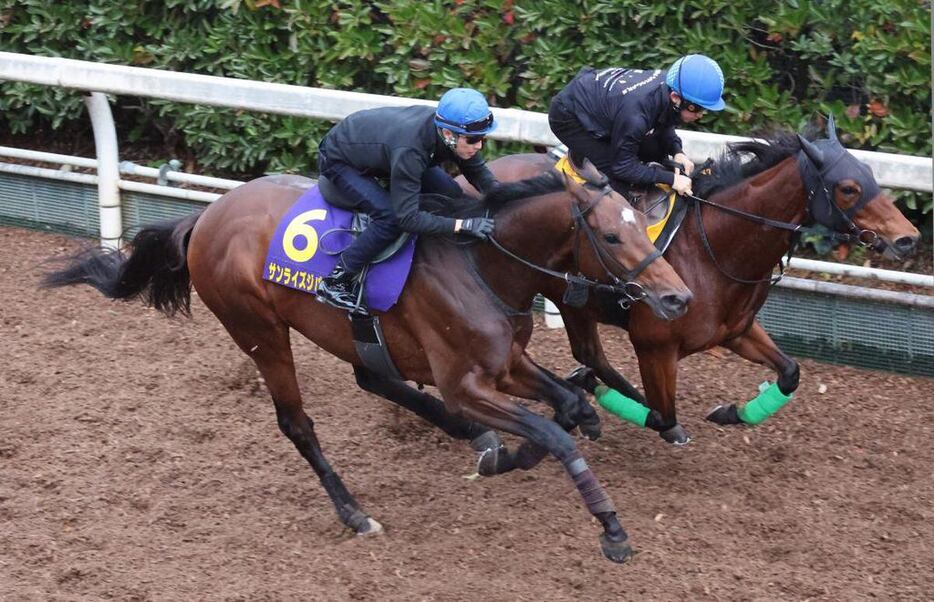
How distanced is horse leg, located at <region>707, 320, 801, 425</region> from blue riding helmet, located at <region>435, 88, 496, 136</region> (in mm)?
1878

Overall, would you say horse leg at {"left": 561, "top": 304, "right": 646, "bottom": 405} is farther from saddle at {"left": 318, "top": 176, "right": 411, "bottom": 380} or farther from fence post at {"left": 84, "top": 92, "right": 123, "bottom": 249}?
fence post at {"left": 84, "top": 92, "right": 123, "bottom": 249}

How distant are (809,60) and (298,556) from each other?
4398 millimetres

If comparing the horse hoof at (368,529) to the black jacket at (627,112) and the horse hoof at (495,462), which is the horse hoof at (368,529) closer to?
the horse hoof at (495,462)

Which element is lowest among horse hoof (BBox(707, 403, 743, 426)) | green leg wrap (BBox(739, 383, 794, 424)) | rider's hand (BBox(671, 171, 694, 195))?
horse hoof (BBox(707, 403, 743, 426))

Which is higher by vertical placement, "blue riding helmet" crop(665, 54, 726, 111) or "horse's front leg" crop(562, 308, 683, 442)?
"blue riding helmet" crop(665, 54, 726, 111)

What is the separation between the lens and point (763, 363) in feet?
21.7

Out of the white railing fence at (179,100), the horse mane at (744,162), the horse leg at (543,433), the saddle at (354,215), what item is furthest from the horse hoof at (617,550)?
the white railing fence at (179,100)

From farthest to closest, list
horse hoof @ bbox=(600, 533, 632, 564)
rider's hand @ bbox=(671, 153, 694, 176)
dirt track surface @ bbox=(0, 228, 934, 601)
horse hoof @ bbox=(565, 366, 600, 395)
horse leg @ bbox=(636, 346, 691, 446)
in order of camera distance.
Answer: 1. horse hoof @ bbox=(565, 366, 600, 395)
2. rider's hand @ bbox=(671, 153, 694, 176)
3. horse leg @ bbox=(636, 346, 691, 446)
4. dirt track surface @ bbox=(0, 228, 934, 601)
5. horse hoof @ bbox=(600, 533, 632, 564)

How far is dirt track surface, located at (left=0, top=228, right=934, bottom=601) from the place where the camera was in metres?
5.47

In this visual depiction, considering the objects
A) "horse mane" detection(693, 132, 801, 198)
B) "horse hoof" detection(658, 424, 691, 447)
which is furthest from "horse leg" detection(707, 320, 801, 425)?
"horse mane" detection(693, 132, 801, 198)

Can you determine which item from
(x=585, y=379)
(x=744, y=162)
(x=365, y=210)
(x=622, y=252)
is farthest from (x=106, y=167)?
(x=622, y=252)

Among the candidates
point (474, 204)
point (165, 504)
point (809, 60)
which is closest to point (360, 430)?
point (165, 504)

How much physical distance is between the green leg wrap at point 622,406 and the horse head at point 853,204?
1288 millimetres

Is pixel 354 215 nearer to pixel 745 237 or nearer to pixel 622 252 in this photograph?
pixel 622 252
